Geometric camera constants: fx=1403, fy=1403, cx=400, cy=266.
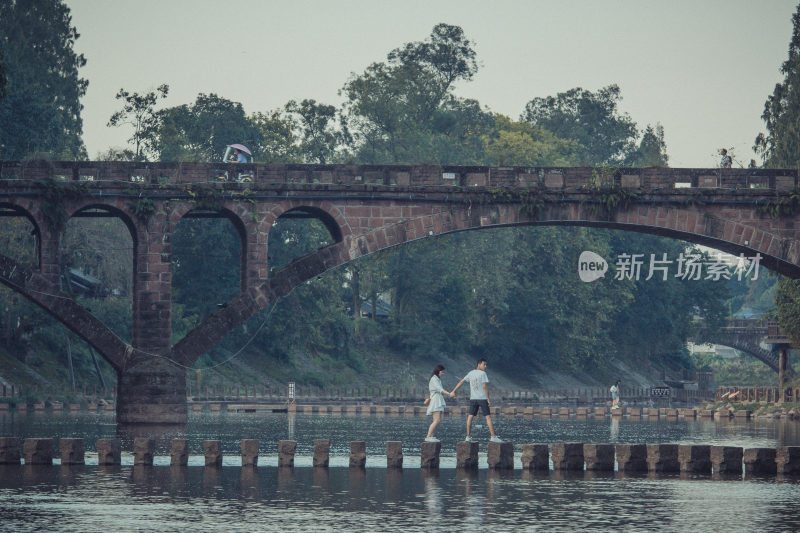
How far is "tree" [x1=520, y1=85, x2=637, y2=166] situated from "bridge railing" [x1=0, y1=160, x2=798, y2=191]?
89457 millimetres

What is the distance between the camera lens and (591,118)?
146m

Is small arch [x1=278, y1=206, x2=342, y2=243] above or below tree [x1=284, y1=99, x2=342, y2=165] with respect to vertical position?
below

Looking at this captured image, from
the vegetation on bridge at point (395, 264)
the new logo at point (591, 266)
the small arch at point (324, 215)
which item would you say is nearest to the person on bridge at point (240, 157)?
the small arch at point (324, 215)

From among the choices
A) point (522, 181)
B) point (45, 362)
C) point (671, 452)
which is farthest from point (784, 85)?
point (671, 452)

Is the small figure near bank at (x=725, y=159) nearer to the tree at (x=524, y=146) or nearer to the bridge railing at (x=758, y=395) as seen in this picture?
the bridge railing at (x=758, y=395)

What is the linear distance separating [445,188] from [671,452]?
2530cm

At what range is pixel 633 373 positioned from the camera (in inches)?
4840

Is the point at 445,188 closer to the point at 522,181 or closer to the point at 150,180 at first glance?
the point at 522,181

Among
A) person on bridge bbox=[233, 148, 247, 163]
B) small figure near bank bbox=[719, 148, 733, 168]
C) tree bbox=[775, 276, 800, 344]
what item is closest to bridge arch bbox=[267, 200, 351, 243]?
person on bridge bbox=[233, 148, 247, 163]

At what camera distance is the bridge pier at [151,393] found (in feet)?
164

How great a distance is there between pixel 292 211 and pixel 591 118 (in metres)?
93.5

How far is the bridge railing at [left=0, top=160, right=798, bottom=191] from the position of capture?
52.0m

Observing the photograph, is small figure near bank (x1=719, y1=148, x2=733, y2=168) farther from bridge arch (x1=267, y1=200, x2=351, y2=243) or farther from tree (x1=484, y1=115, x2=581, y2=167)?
tree (x1=484, y1=115, x2=581, y2=167)

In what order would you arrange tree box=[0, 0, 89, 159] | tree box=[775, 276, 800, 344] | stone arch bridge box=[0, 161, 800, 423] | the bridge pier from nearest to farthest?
1. the bridge pier
2. stone arch bridge box=[0, 161, 800, 423]
3. tree box=[775, 276, 800, 344]
4. tree box=[0, 0, 89, 159]
